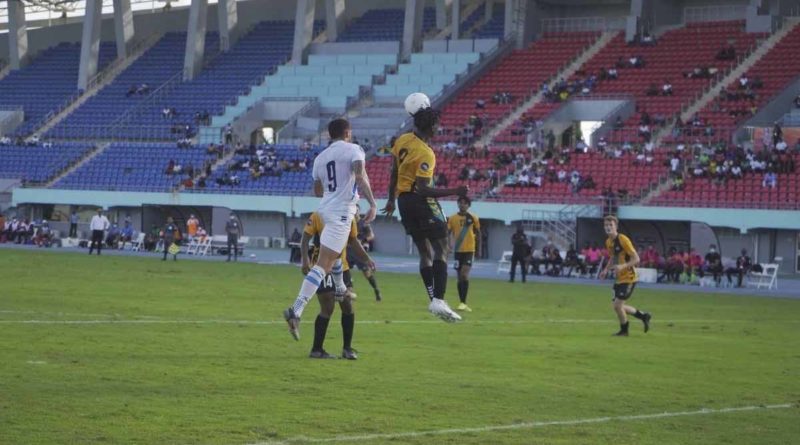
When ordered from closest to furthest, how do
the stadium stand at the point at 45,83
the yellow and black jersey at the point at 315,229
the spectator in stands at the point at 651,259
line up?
the yellow and black jersey at the point at 315,229
the spectator in stands at the point at 651,259
the stadium stand at the point at 45,83

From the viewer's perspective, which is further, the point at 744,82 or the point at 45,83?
the point at 45,83

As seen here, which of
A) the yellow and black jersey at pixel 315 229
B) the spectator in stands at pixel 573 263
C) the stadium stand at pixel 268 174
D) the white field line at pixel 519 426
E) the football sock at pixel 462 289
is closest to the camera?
the white field line at pixel 519 426

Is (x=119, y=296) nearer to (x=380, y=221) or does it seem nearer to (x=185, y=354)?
(x=185, y=354)

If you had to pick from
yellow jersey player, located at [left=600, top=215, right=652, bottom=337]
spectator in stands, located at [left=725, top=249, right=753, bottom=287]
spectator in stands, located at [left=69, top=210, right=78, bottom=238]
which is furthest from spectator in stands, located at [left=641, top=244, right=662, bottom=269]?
spectator in stands, located at [left=69, top=210, right=78, bottom=238]

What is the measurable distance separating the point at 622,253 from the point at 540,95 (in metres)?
45.9

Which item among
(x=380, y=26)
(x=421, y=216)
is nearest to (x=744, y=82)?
(x=380, y=26)

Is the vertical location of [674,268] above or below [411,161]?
below

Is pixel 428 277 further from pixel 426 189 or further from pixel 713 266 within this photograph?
pixel 713 266

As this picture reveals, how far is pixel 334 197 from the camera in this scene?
53.4 ft

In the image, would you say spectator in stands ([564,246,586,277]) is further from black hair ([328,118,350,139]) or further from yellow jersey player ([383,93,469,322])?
black hair ([328,118,350,139])

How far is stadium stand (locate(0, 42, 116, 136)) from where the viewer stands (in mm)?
83625

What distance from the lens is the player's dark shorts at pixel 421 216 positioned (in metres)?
16.2

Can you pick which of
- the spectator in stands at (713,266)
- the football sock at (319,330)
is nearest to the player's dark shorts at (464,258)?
the football sock at (319,330)

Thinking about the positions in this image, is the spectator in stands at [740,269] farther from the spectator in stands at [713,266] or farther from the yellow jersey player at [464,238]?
the yellow jersey player at [464,238]
